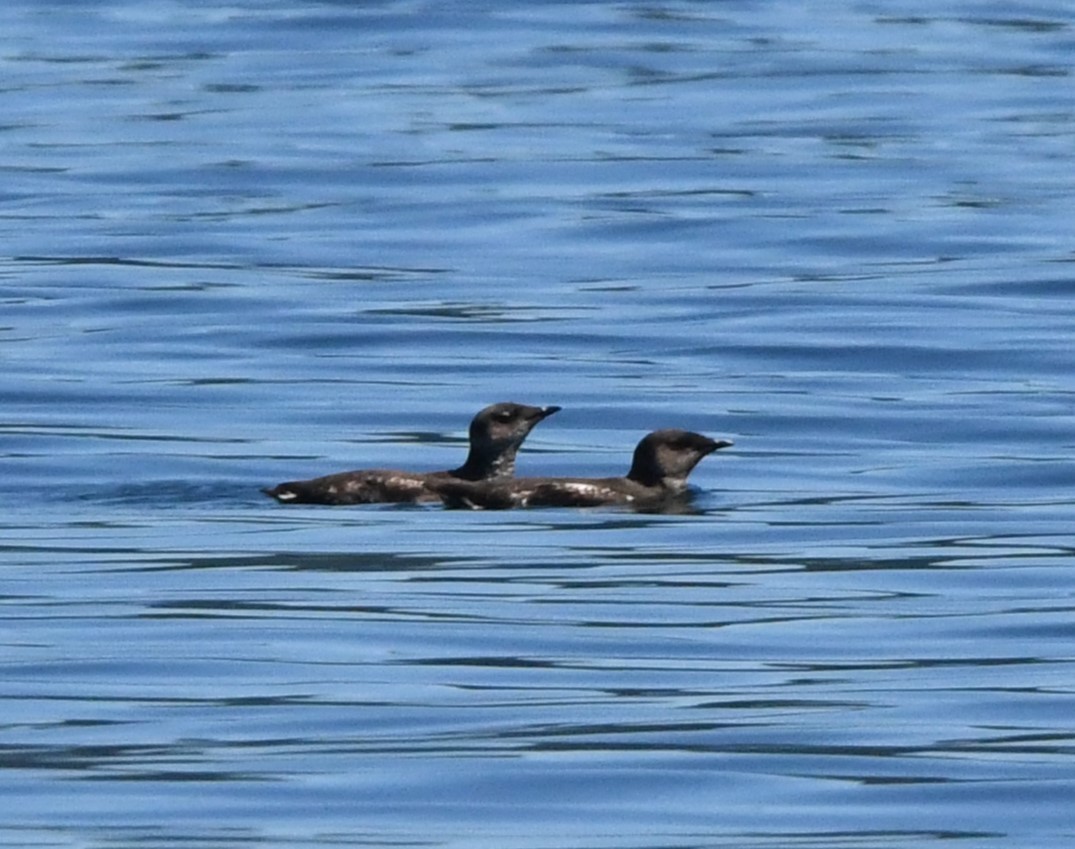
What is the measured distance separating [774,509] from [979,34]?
37111 millimetres

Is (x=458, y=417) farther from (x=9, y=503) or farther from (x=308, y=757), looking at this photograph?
(x=308, y=757)

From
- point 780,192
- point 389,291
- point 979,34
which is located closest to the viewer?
point 389,291

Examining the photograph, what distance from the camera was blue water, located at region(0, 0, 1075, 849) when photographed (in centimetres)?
996

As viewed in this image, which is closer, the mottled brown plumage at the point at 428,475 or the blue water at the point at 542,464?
the blue water at the point at 542,464

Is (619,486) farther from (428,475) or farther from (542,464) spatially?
(542,464)

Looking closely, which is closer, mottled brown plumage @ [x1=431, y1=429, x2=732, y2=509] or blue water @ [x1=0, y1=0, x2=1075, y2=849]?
blue water @ [x1=0, y1=0, x2=1075, y2=849]

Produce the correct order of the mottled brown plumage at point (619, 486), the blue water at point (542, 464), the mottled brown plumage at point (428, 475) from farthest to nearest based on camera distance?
the mottled brown plumage at point (619, 486) → the mottled brown plumage at point (428, 475) → the blue water at point (542, 464)

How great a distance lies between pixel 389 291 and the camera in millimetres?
26922

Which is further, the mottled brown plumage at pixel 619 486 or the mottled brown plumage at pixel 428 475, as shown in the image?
the mottled brown plumage at pixel 619 486

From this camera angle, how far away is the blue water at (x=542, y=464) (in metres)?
9.96

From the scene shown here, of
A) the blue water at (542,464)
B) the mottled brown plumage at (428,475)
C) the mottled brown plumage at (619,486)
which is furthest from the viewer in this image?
the mottled brown plumage at (619,486)

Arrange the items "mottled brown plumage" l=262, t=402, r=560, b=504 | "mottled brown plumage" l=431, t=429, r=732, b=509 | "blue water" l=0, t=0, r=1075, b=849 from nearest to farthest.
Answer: "blue water" l=0, t=0, r=1075, b=849, "mottled brown plumage" l=262, t=402, r=560, b=504, "mottled brown plumage" l=431, t=429, r=732, b=509

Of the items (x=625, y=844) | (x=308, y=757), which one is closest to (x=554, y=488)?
(x=308, y=757)

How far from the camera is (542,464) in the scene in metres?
18.3
